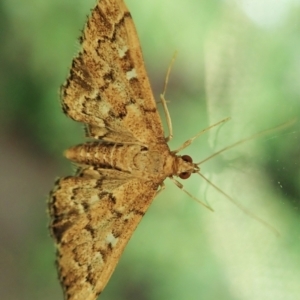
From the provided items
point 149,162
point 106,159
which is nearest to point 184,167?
point 149,162

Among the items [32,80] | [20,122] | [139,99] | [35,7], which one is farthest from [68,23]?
[139,99]

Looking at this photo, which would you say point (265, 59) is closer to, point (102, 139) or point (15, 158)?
point (102, 139)

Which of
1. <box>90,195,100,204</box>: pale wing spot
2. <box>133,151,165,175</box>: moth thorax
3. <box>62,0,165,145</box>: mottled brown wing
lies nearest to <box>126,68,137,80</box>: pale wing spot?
<box>62,0,165,145</box>: mottled brown wing

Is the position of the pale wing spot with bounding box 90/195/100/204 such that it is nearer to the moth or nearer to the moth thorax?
the moth

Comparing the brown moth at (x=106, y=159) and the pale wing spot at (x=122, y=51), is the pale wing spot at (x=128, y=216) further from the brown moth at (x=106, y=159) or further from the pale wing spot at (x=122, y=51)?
the pale wing spot at (x=122, y=51)

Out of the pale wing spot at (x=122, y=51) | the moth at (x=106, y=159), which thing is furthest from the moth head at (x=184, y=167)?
the pale wing spot at (x=122, y=51)

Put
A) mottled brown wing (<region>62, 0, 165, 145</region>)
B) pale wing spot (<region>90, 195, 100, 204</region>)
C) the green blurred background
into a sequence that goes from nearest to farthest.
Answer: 1. mottled brown wing (<region>62, 0, 165, 145</region>)
2. pale wing spot (<region>90, 195, 100, 204</region>)
3. the green blurred background

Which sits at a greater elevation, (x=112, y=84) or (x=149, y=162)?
(x=112, y=84)

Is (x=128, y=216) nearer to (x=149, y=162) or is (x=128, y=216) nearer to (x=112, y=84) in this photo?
(x=149, y=162)
